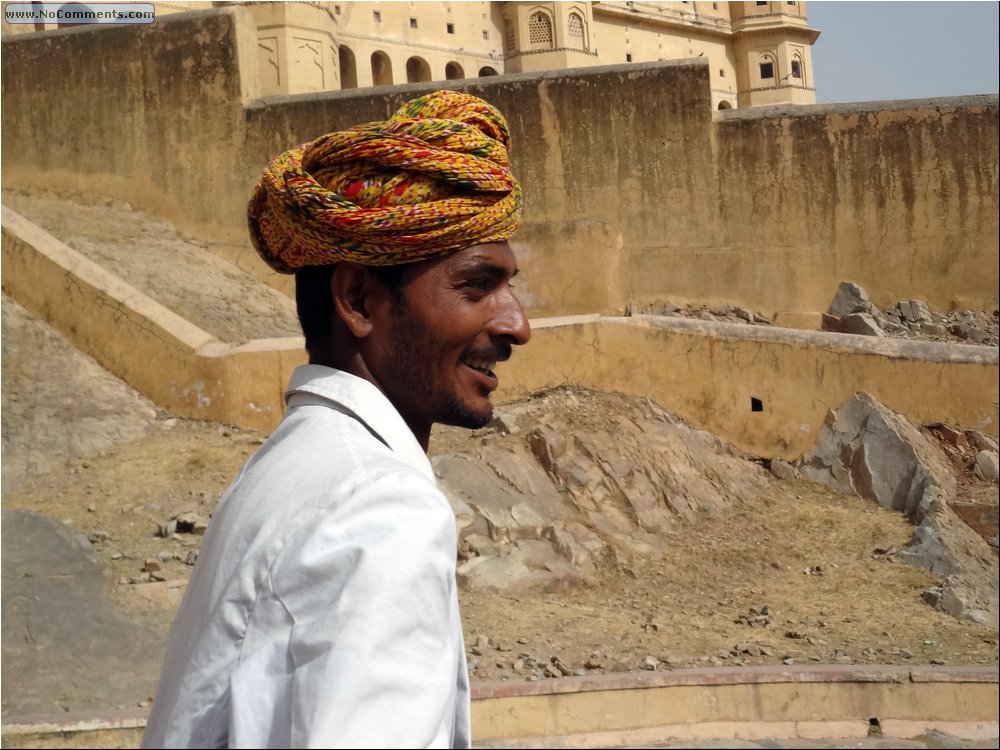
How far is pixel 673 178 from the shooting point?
13.9 meters

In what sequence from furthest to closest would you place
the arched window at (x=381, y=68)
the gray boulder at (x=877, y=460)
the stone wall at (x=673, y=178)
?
the arched window at (x=381, y=68)
the stone wall at (x=673, y=178)
the gray boulder at (x=877, y=460)

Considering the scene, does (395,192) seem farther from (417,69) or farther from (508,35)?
(508,35)

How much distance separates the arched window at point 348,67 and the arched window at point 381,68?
737 millimetres

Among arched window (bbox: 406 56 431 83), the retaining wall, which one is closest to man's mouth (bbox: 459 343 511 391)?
the retaining wall

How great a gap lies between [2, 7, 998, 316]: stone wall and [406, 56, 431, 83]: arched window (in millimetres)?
20669

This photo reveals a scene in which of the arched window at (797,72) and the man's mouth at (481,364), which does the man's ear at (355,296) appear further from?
the arched window at (797,72)

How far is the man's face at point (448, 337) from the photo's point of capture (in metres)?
1.55

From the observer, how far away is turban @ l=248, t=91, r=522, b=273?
152cm

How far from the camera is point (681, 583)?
8625mm

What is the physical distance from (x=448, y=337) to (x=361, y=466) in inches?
12.9

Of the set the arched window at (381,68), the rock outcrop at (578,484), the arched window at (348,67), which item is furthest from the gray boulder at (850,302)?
the arched window at (381,68)

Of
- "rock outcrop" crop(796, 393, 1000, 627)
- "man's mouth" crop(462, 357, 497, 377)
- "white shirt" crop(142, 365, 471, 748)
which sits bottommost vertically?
"rock outcrop" crop(796, 393, 1000, 627)

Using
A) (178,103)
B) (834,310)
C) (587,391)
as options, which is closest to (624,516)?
(587,391)

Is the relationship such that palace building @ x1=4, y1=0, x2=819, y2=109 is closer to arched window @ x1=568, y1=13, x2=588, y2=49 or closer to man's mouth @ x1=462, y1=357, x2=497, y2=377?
arched window @ x1=568, y1=13, x2=588, y2=49
